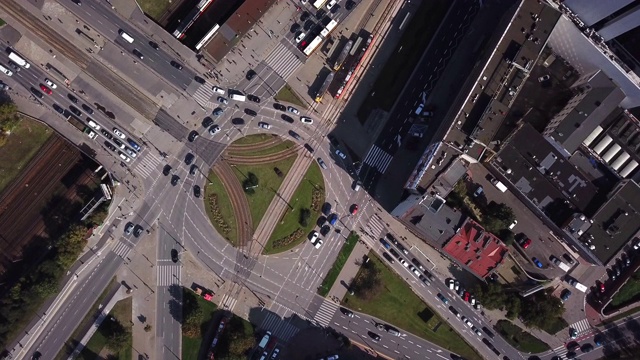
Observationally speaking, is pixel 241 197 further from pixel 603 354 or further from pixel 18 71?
pixel 603 354

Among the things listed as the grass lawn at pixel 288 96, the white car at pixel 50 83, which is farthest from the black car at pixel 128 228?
the grass lawn at pixel 288 96

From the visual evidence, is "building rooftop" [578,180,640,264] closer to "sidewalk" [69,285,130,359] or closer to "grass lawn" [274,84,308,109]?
"grass lawn" [274,84,308,109]

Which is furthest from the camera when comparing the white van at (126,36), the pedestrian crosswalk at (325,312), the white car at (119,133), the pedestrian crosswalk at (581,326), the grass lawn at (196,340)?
the pedestrian crosswalk at (581,326)

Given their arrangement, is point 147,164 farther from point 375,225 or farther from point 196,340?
point 375,225

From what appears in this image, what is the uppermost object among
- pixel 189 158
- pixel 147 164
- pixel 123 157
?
pixel 189 158

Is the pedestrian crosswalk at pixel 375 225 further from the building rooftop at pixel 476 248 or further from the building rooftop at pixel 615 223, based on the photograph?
the building rooftop at pixel 615 223

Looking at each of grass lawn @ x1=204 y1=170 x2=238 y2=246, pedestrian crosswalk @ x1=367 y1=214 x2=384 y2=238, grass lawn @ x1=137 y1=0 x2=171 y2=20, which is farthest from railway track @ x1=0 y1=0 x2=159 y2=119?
pedestrian crosswalk @ x1=367 y1=214 x2=384 y2=238

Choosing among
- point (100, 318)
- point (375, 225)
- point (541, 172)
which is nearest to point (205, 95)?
point (375, 225)
